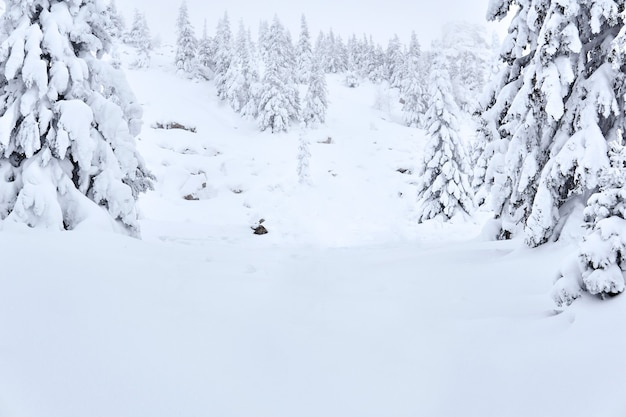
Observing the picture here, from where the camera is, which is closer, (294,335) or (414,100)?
(294,335)

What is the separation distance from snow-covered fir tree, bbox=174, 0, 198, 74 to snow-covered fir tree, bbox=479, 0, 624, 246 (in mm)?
61948

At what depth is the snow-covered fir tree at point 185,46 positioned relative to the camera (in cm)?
6397

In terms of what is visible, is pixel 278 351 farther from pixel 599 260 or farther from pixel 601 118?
pixel 601 118

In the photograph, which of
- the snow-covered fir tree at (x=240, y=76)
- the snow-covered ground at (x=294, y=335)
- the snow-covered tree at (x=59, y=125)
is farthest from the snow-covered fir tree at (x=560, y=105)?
the snow-covered fir tree at (x=240, y=76)

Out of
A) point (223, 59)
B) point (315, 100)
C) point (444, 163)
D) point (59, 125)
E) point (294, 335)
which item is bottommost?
point (444, 163)

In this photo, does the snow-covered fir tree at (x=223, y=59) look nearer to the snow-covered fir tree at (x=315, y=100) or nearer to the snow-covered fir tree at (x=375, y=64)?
the snow-covered fir tree at (x=315, y=100)

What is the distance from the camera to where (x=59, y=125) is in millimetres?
9031

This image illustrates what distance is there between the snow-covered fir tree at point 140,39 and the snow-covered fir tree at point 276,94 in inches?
937

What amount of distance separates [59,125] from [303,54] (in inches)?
2523

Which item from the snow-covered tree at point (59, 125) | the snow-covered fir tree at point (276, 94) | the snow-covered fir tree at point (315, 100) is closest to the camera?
the snow-covered tree at point (59, 125)

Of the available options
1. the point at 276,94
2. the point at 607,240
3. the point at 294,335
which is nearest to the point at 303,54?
the point at 276,94

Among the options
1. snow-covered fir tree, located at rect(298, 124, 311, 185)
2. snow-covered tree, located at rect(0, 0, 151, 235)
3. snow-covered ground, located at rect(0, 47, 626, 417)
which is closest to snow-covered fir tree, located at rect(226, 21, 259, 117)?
snow-covered fir tree, located at rect(298, 124, 311, 185)

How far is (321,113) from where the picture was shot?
54.7 m

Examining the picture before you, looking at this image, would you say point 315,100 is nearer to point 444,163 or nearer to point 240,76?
point 240,76
